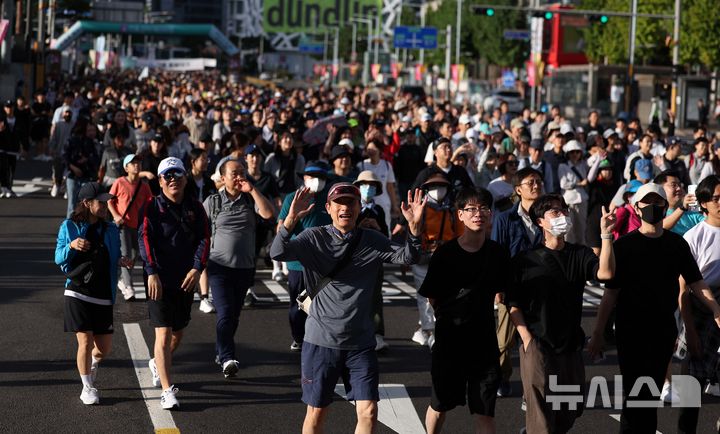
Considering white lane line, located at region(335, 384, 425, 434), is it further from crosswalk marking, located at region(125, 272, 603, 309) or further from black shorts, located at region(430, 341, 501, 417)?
crosswalk marking, located at region(125, 272, 603, 309)

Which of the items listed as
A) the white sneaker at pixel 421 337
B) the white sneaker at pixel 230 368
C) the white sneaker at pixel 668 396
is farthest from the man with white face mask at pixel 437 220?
the white sneaker at pixel 668 396

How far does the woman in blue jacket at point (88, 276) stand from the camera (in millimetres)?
8867

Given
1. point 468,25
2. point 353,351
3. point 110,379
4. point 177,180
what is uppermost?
point 468,25

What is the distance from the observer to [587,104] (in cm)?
5903

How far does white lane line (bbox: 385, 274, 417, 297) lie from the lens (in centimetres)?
1435

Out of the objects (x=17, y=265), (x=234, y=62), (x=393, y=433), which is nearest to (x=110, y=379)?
(x=393, y=433)

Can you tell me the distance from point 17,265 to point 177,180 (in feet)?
23.7

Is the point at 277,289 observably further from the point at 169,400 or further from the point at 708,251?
the point at 708,251

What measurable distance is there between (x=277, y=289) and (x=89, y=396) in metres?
5.50

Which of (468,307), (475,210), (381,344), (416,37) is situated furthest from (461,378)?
(416,37)

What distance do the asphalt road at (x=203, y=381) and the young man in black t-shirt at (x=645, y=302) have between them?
89 cm

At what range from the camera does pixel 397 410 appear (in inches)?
349

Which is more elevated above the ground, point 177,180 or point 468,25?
point 468,25

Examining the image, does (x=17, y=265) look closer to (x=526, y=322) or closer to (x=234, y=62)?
(x=526, y=322)
